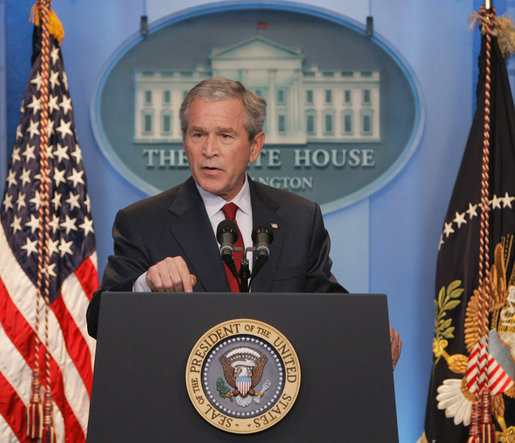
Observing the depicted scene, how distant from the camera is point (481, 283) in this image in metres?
3.54

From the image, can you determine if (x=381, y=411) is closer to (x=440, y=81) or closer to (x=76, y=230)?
(x=76, y=230)

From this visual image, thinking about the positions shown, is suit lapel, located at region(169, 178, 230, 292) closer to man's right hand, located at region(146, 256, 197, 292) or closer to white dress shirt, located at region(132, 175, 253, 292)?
white dress shirt, located at region(132, 175, 253, 292)

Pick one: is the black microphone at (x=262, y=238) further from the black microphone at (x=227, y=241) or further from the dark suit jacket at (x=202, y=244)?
Result: the dark suit jacket at (x=202, y=244)

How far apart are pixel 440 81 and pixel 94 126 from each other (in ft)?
6.23

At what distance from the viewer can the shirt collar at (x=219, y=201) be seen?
8.09 feet

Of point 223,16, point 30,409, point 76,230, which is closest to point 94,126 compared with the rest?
point 76,230

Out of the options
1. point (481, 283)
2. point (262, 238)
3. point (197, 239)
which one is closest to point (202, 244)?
point (197, 239)

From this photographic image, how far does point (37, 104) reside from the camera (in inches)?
148

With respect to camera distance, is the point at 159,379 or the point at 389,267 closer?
the point at 159,379

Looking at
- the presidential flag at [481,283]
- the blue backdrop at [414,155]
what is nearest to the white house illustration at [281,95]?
the blue backdrop at [414,155]

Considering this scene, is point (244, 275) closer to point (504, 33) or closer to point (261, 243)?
point (261, 243)

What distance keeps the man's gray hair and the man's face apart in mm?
20

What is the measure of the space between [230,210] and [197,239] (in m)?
0.22

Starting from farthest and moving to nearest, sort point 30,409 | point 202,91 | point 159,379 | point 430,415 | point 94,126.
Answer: point 94,126
point 430,415
point 30,409
point 202,91
point 159,379
